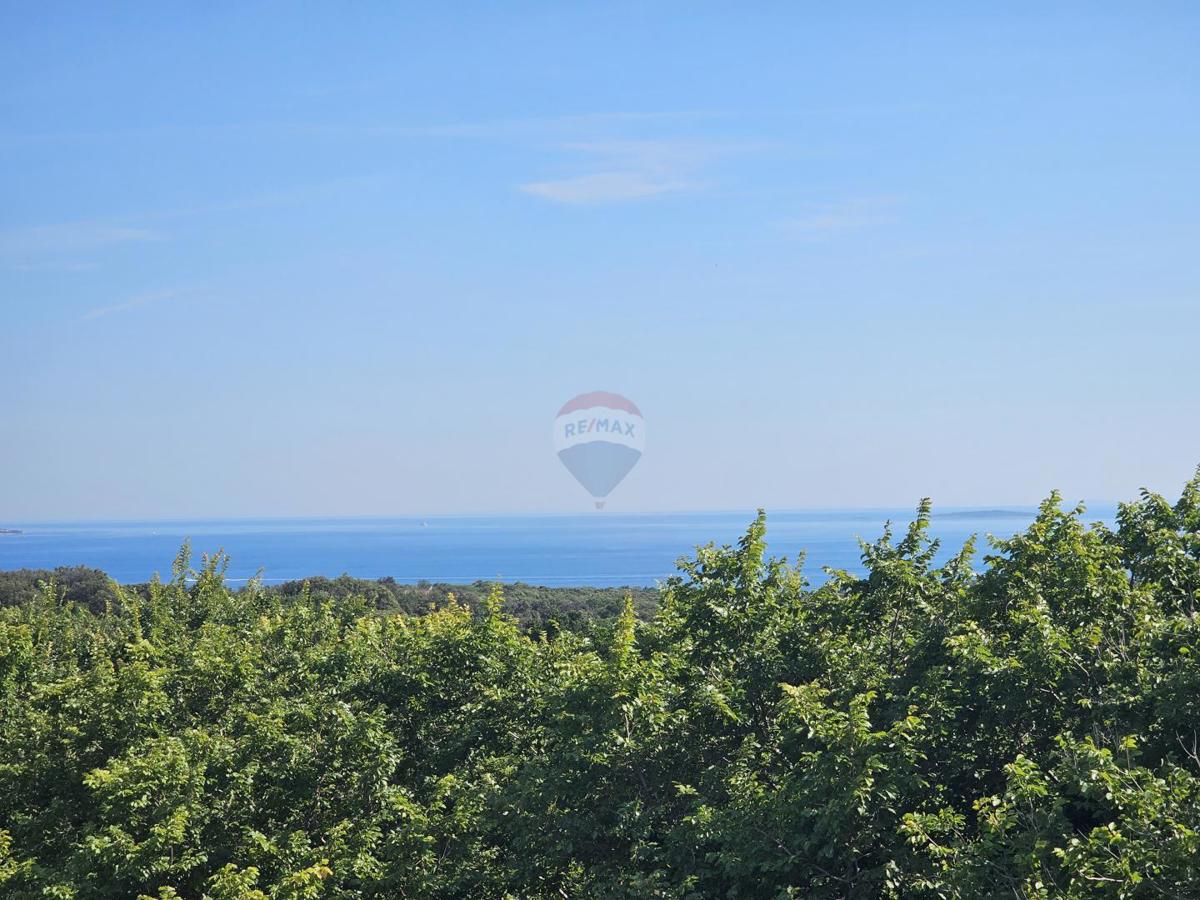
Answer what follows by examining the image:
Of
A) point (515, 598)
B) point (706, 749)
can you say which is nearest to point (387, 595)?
point (515, 598)

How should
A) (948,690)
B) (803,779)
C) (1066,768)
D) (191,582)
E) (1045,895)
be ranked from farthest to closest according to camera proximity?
(191,582)
(948,690)
(803,779)
(1066,768)
(1045,895)

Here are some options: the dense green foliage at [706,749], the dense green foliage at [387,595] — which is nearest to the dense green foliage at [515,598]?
the dense green foliage at [387,595]

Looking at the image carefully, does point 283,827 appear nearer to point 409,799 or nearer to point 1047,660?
point 409,799

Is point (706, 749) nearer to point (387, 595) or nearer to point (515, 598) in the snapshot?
point (387, 595)

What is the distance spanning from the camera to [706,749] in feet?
48.5

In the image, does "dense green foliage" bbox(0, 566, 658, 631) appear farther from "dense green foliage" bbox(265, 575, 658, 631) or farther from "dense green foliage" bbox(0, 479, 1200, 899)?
"dense green foliage" bbox(0, 479, 1200, 899)

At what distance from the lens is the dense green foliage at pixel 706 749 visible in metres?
11.2

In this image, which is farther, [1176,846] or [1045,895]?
[1045,895]

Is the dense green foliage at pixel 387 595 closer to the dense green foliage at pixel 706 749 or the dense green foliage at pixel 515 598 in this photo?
the dense green foliage at pixel 515 598

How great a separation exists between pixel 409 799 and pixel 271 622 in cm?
860

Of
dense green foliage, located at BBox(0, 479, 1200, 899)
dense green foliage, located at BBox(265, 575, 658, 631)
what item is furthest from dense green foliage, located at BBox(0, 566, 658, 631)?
dense green foliage, located at BBox(0, 479, 1200, 899)

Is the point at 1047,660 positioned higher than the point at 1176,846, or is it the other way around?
the point at 1047,660

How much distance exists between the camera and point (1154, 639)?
12148 millimetres

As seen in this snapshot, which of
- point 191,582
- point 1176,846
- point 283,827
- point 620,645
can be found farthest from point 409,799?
point 191,582
